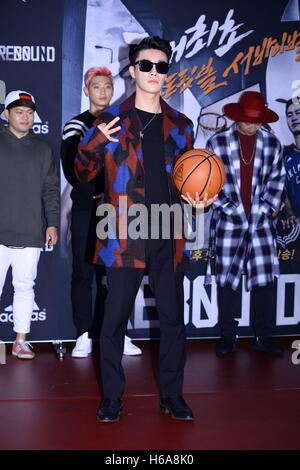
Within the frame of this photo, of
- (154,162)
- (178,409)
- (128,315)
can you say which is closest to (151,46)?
(154,162)

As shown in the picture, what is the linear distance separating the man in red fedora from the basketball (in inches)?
54.9

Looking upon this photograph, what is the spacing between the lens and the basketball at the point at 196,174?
3527 millimetres

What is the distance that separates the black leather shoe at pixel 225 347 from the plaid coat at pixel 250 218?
1.43 ft

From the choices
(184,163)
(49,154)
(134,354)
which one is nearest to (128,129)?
(184,163)

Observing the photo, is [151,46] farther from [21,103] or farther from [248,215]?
[248,215]

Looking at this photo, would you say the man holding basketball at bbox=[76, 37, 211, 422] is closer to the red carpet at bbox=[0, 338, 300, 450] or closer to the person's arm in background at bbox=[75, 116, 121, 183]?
the person's arm in background at bbox=[75, 116, 121, 183]

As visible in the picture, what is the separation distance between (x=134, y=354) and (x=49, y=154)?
1.62m

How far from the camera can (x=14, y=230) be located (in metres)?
4.88

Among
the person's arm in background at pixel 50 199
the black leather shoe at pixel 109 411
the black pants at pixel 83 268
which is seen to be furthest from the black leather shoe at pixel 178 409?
the person's arm in background at pixel 50 199

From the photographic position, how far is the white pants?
16.2ft

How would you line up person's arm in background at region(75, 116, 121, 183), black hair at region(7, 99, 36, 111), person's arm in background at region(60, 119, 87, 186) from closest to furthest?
person's arm in background at region(75, 116, 121, 183) < black hair at region(7, 99, 36, 111) < person's arm in background at region(60, 119, 87, 186)

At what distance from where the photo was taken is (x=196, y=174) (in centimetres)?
354

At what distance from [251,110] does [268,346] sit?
179 cm

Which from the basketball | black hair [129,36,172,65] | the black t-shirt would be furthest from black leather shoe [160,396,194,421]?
black hair [129,36,172,65]
